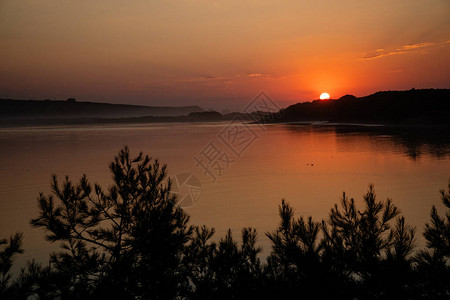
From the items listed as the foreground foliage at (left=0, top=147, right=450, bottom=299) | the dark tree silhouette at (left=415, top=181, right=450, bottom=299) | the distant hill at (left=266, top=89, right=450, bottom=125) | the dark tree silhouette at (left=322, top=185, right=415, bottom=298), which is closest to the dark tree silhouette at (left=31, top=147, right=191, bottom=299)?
the foreground foliage at (left=0, top=147, right=450, bottom=299)

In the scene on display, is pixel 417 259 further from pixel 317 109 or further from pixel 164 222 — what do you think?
pixel 317 109

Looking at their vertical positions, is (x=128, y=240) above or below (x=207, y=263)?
above

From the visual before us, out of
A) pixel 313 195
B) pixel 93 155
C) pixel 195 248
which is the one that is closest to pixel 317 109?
pixel 93 155

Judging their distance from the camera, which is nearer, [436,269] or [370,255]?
[436,269]

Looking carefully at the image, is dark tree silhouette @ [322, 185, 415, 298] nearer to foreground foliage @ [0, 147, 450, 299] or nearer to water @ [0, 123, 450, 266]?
foreground foliage @ [0, 147, 450, 299]

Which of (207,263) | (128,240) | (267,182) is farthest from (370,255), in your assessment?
(267,182)

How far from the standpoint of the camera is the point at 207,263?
4891mm

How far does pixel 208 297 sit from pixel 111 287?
3.65 feet

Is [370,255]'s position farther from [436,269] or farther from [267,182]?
[267,182]

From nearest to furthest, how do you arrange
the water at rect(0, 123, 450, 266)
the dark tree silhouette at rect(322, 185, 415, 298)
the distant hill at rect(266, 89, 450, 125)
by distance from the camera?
the dark tree silhouette at rect(322, 185, 415, 298)
the water at rect(0, 123, 450, 266)
the distant hill at rect(266, 89, 450, 125)

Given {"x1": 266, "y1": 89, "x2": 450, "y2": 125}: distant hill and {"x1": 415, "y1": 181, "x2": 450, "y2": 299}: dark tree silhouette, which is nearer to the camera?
{"x1": 415, "y1": 181, "x2": 450, "y2": 299}: dark tree silhouette

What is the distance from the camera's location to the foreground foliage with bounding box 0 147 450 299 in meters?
4.23

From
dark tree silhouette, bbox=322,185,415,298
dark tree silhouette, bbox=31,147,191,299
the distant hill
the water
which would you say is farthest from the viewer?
the distant hill

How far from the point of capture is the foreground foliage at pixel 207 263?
13.9 feet
